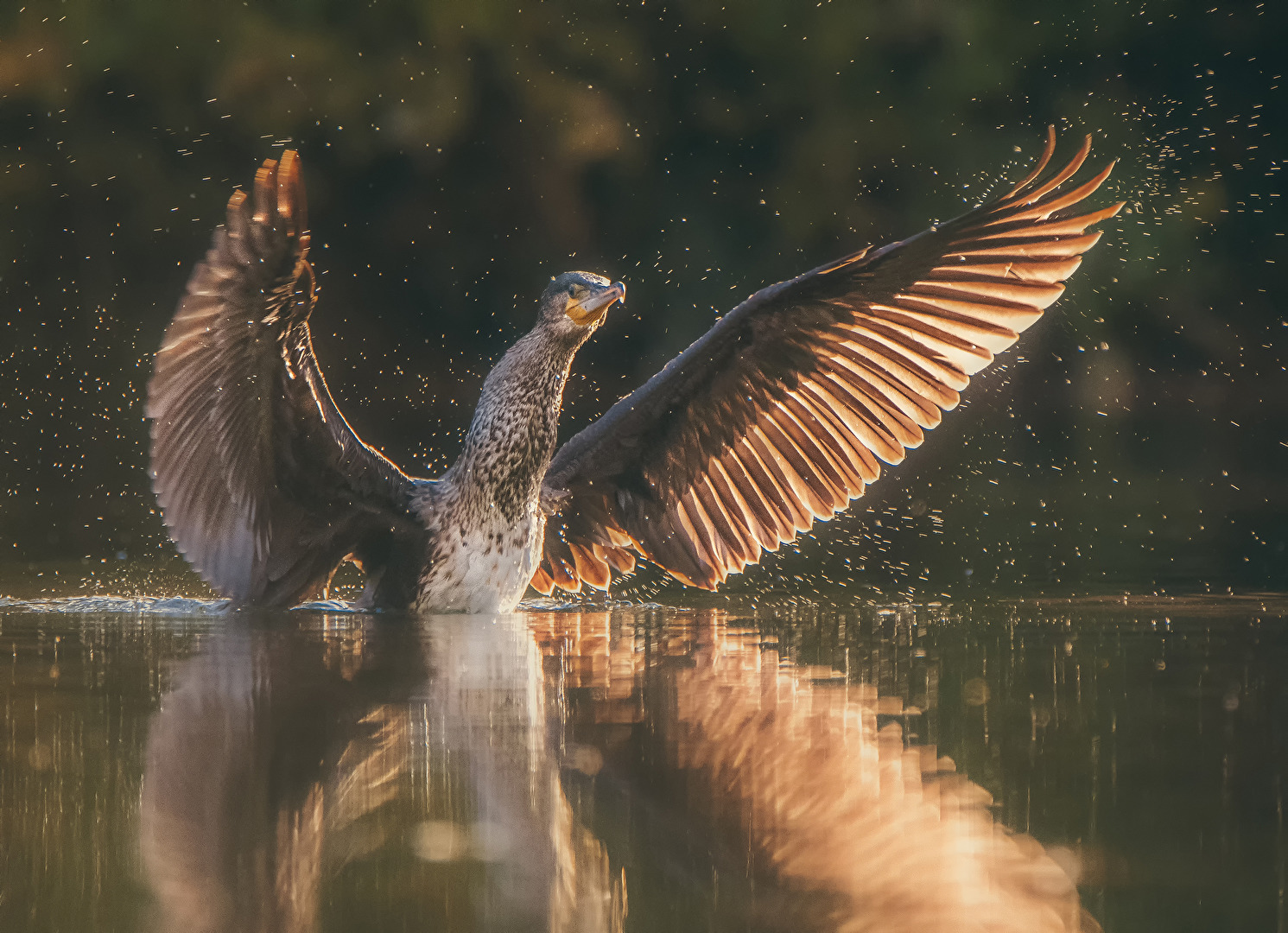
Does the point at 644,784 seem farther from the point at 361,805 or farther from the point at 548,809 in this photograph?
the point at 361,805

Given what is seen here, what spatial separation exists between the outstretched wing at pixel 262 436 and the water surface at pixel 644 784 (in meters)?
0.77

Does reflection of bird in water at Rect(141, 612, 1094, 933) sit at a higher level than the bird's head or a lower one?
lower

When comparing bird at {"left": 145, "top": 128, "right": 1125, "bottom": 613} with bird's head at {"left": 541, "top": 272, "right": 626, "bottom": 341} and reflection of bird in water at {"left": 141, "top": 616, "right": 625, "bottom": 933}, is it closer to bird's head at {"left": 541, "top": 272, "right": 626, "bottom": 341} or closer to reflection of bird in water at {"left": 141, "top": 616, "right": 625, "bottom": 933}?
bird's head at {"left": 541, "top": 272, "right": 626, "bottom": 341}

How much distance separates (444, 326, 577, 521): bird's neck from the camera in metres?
5.65

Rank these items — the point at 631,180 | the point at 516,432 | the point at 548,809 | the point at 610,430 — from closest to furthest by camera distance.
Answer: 1. the point at 548,809
2. the point at 516,432
3. the point at 610,430
4. the point at 631,180

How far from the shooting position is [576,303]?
5.79 metres

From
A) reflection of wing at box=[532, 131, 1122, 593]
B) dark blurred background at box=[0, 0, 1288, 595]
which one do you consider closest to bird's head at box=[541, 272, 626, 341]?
reflection of wing at box=[532, 131, 1122, 593]

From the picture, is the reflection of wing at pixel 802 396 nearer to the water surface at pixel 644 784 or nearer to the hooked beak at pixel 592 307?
the hooked beak at pixel 592 307

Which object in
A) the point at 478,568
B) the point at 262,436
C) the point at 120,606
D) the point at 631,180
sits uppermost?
the point at 631,180

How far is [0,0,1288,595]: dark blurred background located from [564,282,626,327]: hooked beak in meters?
10.5

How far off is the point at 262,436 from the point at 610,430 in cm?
134

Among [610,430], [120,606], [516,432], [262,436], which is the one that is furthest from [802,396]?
[120,606]

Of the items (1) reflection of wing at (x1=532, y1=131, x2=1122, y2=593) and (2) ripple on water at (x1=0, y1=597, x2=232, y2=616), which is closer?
(1) reflection of wing at (x1=532, y1=131, x2=1122, y2=593)

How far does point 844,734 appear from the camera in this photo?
10.6 feet
